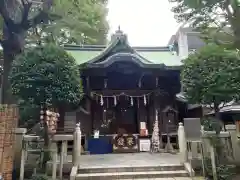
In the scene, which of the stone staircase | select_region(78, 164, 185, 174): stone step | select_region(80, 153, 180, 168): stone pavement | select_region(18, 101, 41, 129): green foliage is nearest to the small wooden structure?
the stone staircase

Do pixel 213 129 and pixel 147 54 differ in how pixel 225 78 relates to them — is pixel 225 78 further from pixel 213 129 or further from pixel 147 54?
pixel 147 54

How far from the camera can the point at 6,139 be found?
215 inches

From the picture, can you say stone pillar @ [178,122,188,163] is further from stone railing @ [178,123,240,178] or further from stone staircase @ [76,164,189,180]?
stone staircase @ [76,164,189,180]

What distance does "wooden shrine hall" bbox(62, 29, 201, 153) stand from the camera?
12.6 metres

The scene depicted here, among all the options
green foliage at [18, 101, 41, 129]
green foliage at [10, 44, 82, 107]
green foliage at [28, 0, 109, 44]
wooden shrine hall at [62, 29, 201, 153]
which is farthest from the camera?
wooden shrine hall at [62, 29, 201, 153]

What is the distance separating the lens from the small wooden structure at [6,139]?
538 cm

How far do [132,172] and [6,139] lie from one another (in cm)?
368

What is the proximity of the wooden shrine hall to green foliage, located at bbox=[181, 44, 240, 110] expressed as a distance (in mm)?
4712

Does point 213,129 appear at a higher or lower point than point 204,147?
higher

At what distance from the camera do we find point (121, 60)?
12250 mm

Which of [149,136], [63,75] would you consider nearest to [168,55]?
[149,136]

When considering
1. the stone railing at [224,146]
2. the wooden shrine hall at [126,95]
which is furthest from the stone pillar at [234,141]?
the wooden shrine hall at [126,95]

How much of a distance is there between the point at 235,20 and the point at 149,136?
887cm

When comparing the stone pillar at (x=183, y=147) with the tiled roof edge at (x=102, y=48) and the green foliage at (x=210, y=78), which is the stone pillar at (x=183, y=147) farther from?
the tiled roof edge at (x=102, y=48)
